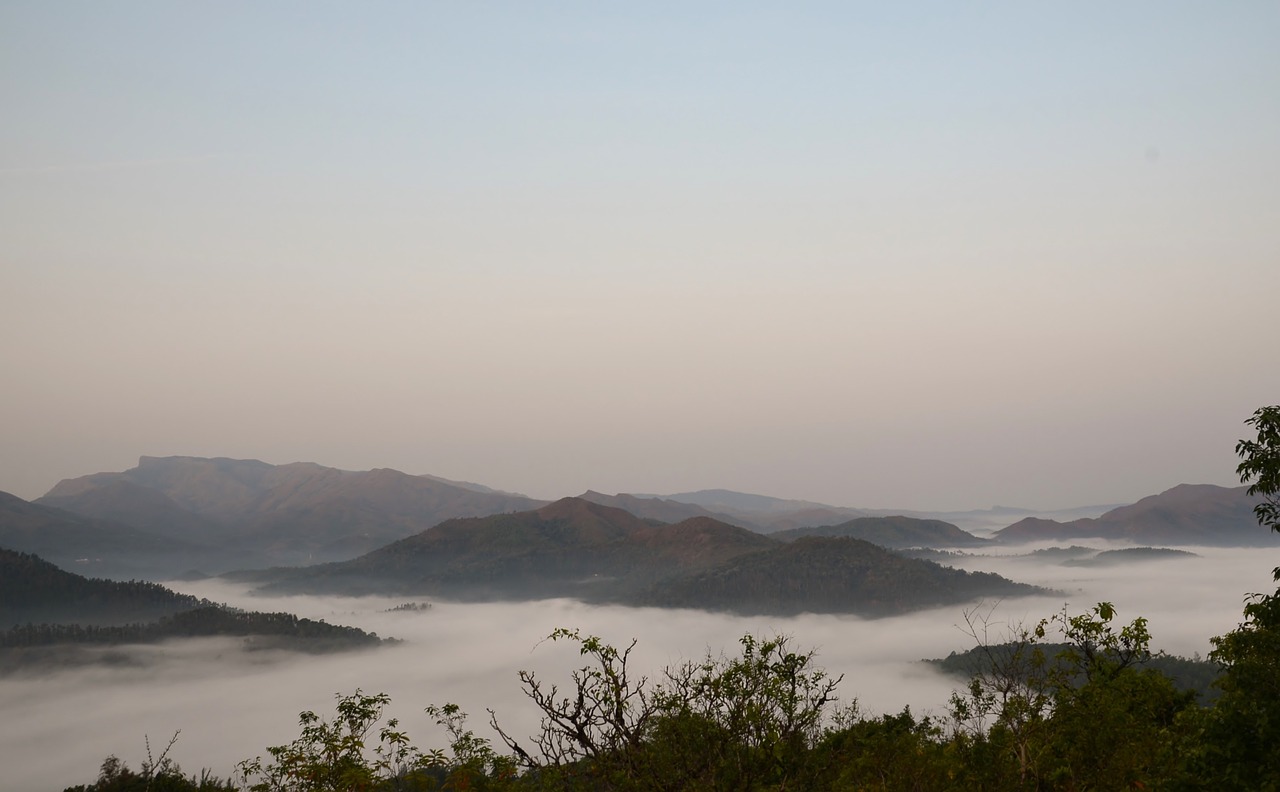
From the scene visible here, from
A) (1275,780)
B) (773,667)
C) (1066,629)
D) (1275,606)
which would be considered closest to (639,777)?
(773,667)

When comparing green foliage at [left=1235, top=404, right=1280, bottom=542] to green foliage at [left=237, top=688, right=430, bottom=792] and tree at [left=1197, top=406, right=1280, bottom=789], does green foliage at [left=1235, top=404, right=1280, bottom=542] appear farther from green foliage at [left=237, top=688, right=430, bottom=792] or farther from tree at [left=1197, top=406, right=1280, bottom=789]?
green foliage at [left=237, top=688, right=430, bottom=792]

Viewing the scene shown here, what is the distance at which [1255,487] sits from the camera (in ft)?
94.7

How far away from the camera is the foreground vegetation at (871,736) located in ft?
83.1

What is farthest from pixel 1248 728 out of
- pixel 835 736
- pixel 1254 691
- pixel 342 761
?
pixel 342 761

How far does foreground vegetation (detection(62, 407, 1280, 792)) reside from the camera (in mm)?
25344

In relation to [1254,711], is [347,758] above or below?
below

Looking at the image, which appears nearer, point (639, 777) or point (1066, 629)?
point (639, 777)

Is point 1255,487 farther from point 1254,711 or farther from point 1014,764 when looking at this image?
point 1014,764

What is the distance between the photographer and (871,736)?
180ft

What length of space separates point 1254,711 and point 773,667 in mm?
14694

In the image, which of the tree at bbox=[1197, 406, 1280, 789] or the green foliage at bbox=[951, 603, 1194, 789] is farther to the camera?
the green foliage at bbox=[951, 603, 1194, 789]

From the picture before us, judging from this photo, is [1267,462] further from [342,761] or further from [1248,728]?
[342,761]

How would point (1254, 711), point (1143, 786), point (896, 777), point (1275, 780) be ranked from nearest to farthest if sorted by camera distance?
point (1275, 780) → point (1254, 711) → point (1143, 786) → point (896, 777)

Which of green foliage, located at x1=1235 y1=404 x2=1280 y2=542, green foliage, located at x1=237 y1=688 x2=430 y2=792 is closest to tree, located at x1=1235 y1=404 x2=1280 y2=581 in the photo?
green foliage, located at x1=1235 y1=404 x2=1280 y2=542
